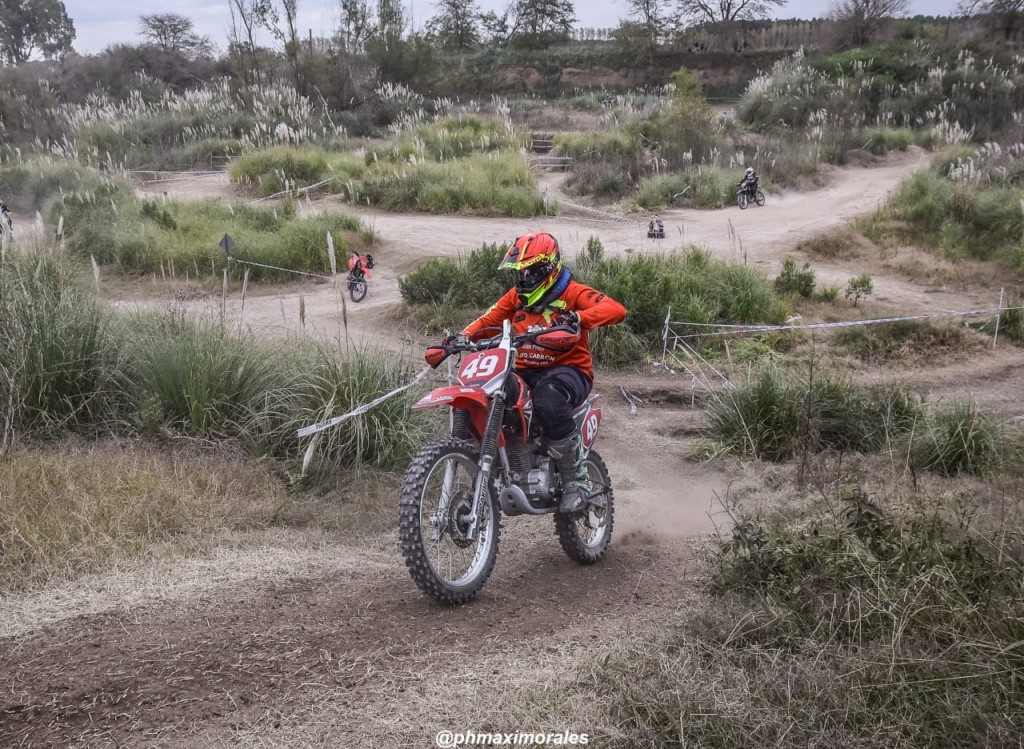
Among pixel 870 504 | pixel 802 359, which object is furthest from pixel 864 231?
pixel 870 504

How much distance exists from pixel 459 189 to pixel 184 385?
1292cm

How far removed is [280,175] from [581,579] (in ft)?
56.7

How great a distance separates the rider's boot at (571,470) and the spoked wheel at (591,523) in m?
0.11

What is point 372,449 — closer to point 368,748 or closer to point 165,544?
point 165,544

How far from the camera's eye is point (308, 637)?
4.27 metres

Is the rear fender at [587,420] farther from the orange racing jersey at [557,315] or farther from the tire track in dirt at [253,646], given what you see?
the tire track in dirt at [253,646]

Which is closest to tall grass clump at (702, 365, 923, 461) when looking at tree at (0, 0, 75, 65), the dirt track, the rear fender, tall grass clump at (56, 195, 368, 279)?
the dirt track

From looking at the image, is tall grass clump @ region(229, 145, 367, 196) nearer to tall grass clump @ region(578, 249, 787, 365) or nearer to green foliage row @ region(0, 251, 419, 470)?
tall grass clump @ region(578, 249, 787, 365)

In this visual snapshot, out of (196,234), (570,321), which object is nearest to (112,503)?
(570,321)

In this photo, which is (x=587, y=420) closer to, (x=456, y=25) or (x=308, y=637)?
(x=308, y=637)

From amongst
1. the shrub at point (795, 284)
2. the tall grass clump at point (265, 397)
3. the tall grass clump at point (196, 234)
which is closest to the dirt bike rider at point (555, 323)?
the tall grass clump at point (265, 397)

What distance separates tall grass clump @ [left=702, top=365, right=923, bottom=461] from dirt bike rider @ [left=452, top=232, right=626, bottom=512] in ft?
9.25

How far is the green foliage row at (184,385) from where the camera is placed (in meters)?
7.08

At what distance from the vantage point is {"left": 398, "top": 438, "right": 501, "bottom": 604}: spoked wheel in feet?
14.6
